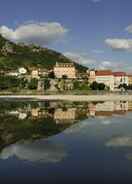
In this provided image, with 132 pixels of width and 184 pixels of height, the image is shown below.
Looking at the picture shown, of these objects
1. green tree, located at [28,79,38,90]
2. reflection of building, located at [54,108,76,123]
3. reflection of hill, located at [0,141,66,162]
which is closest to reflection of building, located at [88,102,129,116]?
reflection of building, located at [54,108,76,123]

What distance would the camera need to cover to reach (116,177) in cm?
1063

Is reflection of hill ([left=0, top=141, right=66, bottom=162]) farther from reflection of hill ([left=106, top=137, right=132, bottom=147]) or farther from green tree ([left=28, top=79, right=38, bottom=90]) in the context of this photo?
green tree ([left=28, top=79, right=38, bottom=90])

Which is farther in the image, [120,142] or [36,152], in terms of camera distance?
[120,142]

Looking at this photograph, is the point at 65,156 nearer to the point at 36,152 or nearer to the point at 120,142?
the point at 36,152

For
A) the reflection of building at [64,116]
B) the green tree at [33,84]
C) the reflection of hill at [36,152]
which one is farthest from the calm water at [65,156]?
the green tree at [33,84]

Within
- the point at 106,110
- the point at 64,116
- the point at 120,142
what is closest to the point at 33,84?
the point at 106,110

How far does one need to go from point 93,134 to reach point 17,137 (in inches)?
161

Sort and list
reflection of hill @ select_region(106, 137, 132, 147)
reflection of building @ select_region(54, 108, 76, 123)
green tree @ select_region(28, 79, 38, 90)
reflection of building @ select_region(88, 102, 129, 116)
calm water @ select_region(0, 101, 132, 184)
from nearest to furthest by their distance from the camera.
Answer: calm water @ select_region(0, 101, 132, 184) < reflection of hill @ select_region(106, 137, 132, 147) < reflection of building @ select_region(54, 108, 76, 123) < reflection of building @ select_region(88, 102, 129, 116) < green tree @ select_region(28, 79, 38, 90)

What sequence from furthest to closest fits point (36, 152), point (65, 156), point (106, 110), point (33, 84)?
point (33, 84), point (106, 110), point (36, 152), point (65, 156)

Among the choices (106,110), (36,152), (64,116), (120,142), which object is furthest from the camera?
(106,110)

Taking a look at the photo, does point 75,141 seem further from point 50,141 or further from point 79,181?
point 79,181

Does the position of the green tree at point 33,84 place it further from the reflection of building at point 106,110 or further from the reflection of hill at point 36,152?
the reflection of hill at point 36,152

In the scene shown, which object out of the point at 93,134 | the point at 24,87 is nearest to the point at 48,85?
the point at 24,87

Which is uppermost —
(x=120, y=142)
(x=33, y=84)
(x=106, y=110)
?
(x=33, y=84)
